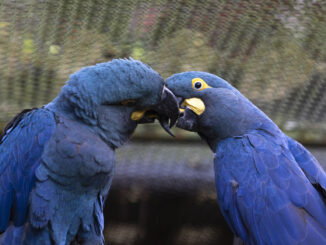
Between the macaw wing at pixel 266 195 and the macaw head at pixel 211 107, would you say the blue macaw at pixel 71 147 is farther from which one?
the macaw wing at pixel 266 195

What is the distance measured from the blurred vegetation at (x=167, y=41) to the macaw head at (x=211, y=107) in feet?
1.17

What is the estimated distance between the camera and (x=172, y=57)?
2291 millimetres

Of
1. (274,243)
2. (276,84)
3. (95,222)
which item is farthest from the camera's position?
(276,84)

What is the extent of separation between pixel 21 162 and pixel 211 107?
879mm

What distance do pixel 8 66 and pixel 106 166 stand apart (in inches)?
33.6

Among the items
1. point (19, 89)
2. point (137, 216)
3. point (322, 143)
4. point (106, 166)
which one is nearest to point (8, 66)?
point (19, 89)

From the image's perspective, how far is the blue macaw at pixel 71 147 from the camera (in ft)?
5.65

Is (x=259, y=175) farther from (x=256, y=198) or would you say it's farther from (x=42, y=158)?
(x=42, y=158)

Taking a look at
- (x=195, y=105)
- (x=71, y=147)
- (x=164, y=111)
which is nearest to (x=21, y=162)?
(x=71, y=147)

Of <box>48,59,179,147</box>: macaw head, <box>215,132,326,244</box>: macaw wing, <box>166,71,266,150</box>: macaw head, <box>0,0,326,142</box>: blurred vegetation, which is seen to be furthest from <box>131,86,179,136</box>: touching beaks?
<box>0,0,326,142</box>: blurred vegetation

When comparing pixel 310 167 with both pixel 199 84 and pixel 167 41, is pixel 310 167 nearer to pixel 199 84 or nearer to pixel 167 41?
pixel 199 84

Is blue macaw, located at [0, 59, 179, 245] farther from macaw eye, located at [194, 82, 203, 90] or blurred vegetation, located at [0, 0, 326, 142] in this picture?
blurred vegetation, located at [0, 0, 326, 142]

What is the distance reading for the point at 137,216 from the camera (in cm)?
278

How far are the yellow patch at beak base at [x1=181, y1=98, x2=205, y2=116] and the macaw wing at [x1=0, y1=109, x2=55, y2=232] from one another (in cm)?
62
